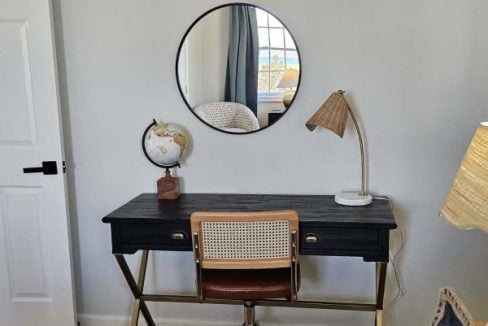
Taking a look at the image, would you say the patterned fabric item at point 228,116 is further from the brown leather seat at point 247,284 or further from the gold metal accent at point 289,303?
the gold metal accent at point 289,303

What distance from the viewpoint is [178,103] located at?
2.40 metres

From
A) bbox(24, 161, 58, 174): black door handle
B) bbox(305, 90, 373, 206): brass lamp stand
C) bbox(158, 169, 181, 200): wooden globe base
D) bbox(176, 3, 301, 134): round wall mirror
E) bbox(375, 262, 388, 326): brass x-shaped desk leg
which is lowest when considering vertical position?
bbox(375, 262, 388, 326): brass x-shaped desk leg

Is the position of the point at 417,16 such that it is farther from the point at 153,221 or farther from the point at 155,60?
the point at 153,221

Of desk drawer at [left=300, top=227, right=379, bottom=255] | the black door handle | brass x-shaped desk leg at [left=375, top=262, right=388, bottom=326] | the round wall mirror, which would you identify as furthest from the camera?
the black door handle

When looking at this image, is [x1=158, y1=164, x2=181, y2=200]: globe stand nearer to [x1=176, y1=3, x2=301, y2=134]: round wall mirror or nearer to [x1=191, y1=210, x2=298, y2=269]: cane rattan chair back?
[x1=176, y1=3, x2=301, y2=134]: round wall mirror

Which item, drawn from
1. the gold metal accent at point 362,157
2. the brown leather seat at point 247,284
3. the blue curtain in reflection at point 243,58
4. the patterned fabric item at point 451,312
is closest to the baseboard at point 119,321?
the brown leather seat at point 247,284

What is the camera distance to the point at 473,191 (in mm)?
1224

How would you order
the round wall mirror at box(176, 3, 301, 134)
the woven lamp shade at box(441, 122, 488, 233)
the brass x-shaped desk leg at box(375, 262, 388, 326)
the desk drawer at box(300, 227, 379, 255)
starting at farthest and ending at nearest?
the round wall mirror at box(176, 3, 301, 134), the brass x-shaped desk leg at box(375, 262, 388, 326), the desk drawer at box(300, 227, 379, 255), the woven lamp shade at box(441, 122, 488, 233)

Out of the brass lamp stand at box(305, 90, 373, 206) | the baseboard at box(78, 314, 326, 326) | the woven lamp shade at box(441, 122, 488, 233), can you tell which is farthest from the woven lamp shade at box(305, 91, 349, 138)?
the baseboard at box(78, 314, 326, 326)

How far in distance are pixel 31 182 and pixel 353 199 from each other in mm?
1608

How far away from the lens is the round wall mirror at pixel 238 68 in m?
2.27

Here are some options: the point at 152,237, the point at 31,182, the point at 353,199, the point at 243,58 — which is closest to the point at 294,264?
the point at 353,199

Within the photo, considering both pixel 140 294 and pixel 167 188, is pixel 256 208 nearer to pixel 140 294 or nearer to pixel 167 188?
pixel 167 188

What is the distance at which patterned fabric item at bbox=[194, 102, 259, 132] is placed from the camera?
235cm
